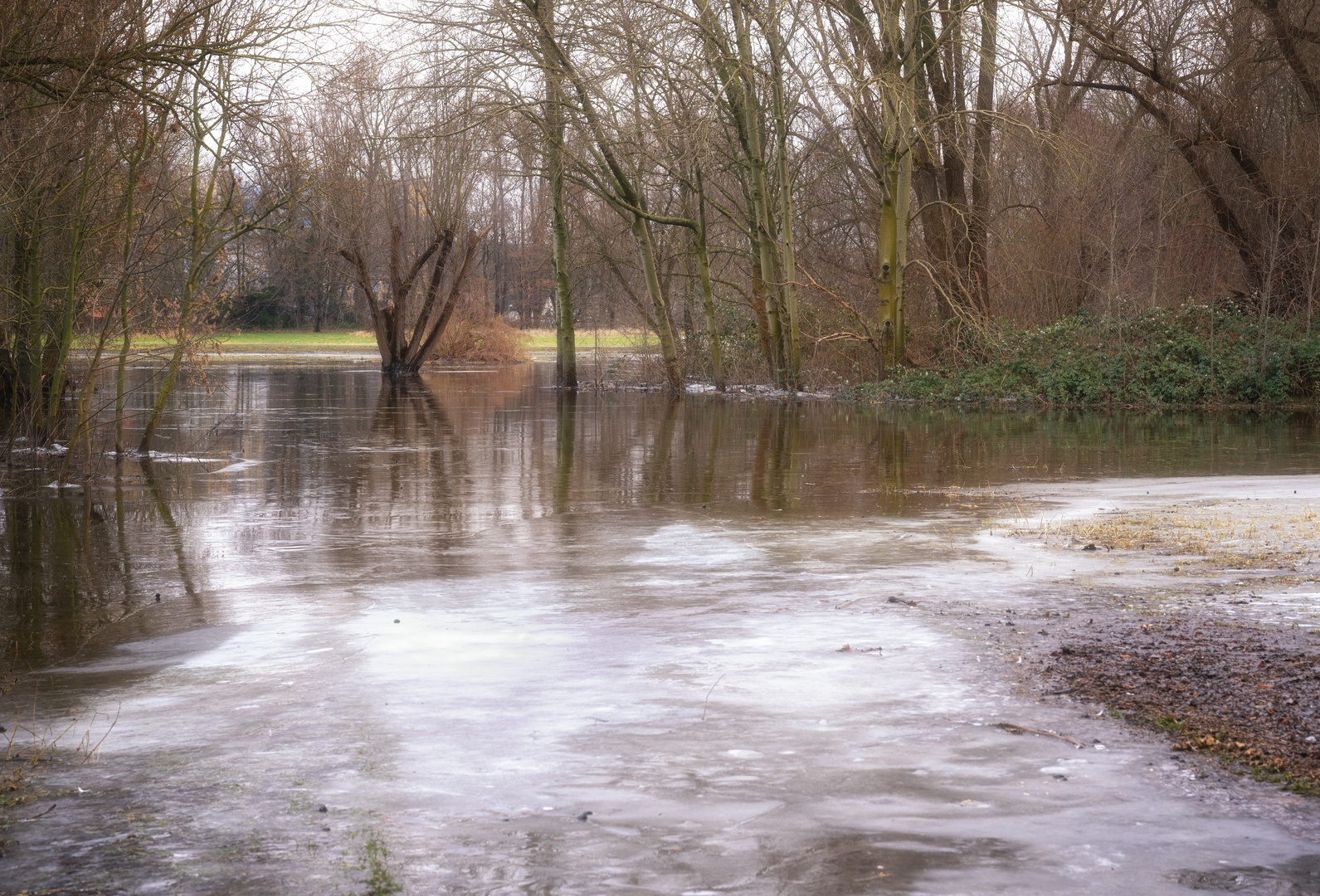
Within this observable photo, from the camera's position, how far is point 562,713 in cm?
592

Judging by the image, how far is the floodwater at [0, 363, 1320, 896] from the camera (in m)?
4.27

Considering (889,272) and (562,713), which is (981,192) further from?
(562,713)

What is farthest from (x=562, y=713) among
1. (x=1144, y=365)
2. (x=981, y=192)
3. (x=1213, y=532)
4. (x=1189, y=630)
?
(x=981, y=192)

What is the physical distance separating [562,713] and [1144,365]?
79.8 ft

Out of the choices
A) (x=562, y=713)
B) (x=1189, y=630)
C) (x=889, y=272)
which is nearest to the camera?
(x=562, y=713)

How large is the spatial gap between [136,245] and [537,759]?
11.4 meters

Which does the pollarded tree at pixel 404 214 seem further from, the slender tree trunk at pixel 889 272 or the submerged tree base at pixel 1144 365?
the submerged tree base at pixel 1144 365

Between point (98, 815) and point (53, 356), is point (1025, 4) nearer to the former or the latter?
point (53, 356)

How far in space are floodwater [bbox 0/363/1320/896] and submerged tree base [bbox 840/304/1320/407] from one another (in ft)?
50.3

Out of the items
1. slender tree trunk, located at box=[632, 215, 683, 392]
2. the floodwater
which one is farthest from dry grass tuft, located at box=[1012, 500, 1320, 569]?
slender tree trunk, located at box=[632, 215, 683, 392]

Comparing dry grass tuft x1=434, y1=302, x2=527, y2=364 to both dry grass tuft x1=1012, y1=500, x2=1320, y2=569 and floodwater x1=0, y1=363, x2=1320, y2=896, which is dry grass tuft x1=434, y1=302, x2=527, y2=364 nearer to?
floodwater x1=0, y1=363, x2=1320, y2=896

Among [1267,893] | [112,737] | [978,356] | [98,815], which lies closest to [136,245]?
[112,737]

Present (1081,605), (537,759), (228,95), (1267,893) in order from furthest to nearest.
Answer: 1. (228,95)
2. (1081,605)
3. (537,759)
4. (1267,893)

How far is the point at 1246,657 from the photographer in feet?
21.6
